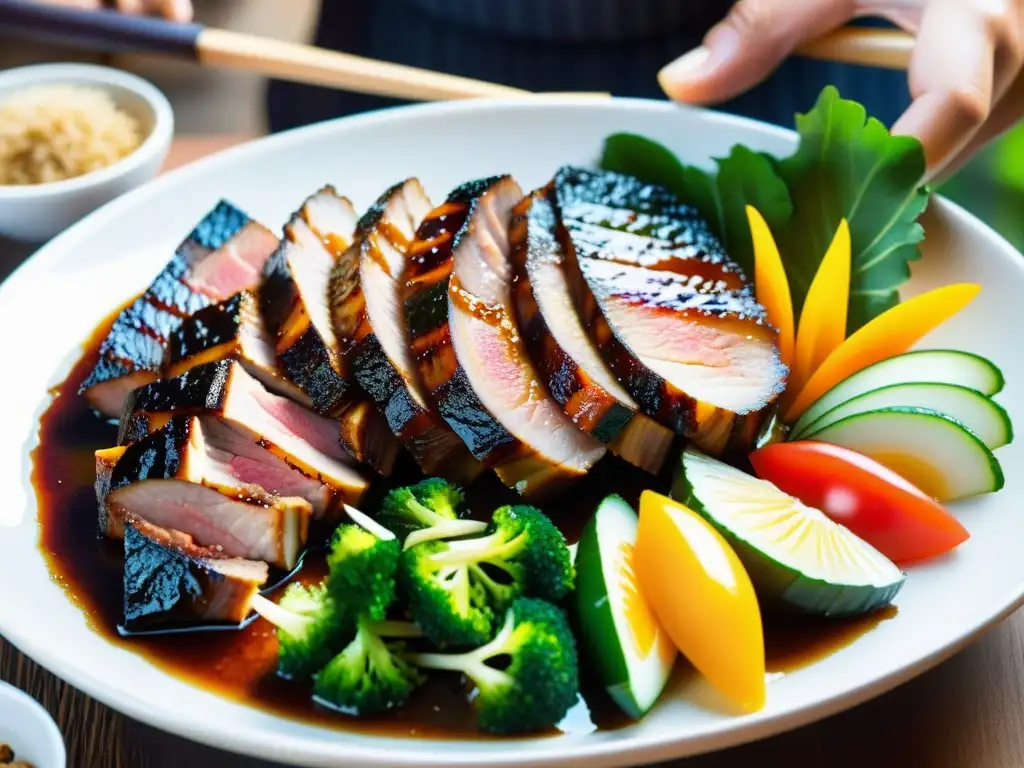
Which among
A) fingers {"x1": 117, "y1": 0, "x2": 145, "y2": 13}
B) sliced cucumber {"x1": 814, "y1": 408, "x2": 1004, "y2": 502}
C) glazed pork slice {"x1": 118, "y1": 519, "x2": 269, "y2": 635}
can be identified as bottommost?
glazed pork slice {"x1": 118, "y1": 519, "x2": 269, "y2": 635}

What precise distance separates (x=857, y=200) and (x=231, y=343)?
5.80 feet

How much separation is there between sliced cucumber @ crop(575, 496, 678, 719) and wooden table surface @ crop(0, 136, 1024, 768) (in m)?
0.24

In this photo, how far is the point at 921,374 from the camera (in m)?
2.41

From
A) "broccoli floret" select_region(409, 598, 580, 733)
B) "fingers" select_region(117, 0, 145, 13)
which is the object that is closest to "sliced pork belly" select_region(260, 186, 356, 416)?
"broccoli floret" select_region(409, 598, 580, 733)

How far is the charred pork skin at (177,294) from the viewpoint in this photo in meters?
2.57

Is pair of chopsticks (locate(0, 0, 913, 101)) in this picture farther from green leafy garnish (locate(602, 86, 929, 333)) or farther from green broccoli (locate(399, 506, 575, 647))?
green broccoli (locate(399, 506, 575, 647))

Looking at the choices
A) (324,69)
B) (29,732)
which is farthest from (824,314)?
(29,732)

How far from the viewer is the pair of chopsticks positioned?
10.8 feet

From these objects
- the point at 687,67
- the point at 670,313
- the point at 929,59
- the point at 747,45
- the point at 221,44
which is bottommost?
the point at 670,313

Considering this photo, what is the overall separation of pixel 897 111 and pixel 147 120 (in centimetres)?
294

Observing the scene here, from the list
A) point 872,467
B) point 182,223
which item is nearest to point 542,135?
point 182,223

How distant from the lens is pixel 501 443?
7.55 ft

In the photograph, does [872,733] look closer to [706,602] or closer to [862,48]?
[706,602]

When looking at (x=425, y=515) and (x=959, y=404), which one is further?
(x=959, y=404)
